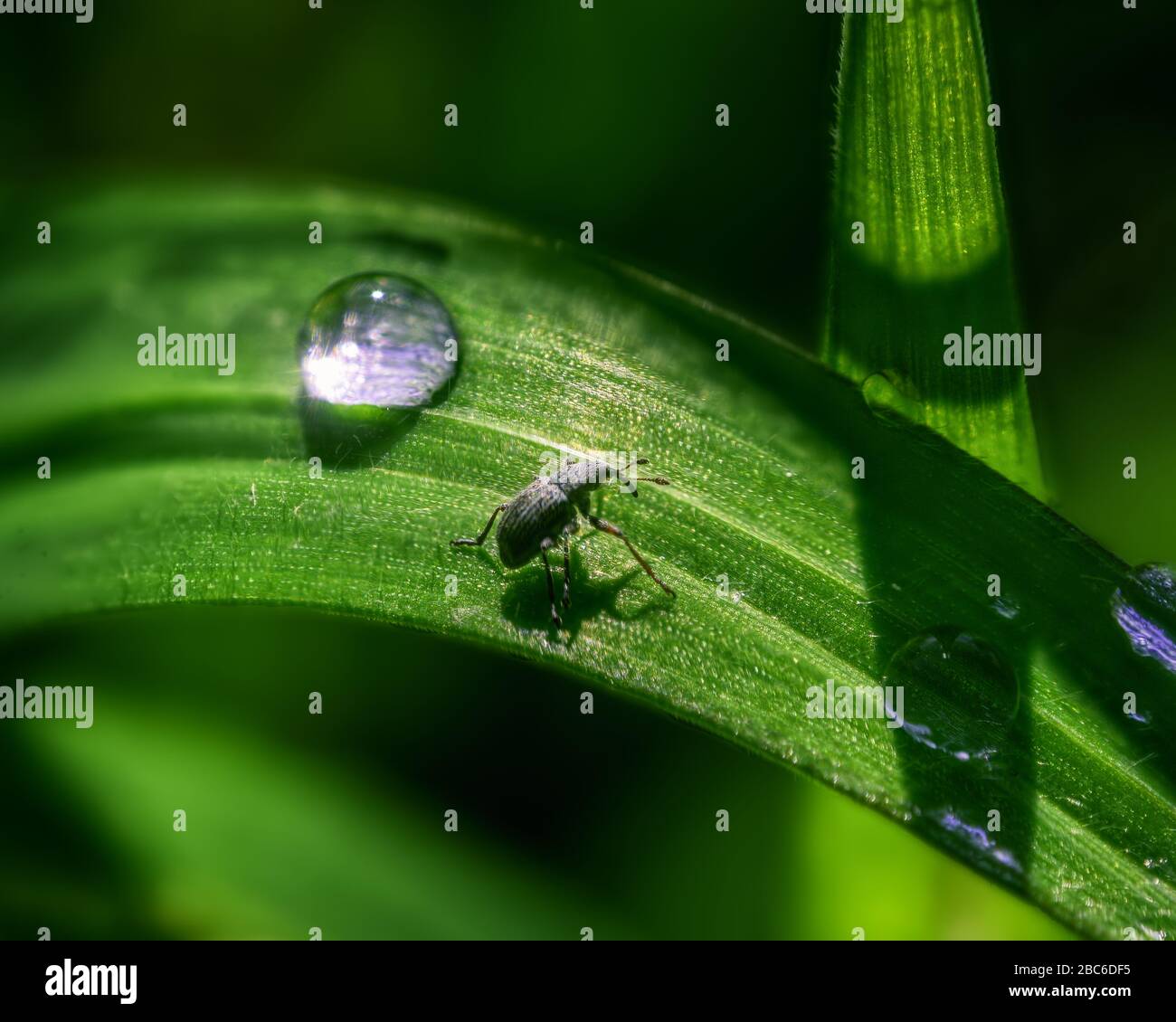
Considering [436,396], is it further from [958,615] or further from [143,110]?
[143,110]

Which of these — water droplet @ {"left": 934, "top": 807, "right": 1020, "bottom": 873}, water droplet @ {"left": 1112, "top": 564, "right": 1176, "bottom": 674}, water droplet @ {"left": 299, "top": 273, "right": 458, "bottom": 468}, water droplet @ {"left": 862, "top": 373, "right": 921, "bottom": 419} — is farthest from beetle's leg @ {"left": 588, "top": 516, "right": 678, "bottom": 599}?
water droplet @ {"left": 1112, "top": 564, "right": 1176, "bottom": 674}

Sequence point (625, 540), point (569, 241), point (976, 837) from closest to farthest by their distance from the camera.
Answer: point (976, 837) → point (625, 540) → point (569, 241)

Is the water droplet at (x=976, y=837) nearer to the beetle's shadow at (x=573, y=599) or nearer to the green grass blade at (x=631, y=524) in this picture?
the green grass blade at (x=631, y=524)

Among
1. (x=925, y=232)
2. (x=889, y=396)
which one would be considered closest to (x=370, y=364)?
(x=889, y=396)

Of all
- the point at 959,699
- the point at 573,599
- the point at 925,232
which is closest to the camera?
the point at 959,699

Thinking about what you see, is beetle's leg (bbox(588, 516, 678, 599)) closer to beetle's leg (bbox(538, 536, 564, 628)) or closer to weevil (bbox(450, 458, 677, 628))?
weevil (bbox(450, 458, 677, 628))

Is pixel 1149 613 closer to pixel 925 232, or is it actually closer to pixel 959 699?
pixel 959 699

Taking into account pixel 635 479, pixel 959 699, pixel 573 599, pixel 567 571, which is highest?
pixel 635 479
